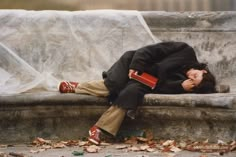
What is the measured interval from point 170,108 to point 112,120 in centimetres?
58

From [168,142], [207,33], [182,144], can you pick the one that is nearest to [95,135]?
[168,142]

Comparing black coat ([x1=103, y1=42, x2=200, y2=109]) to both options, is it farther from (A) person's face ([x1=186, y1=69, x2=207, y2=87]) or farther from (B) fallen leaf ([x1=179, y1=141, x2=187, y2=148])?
(B) fallen leaf ([x1=179, y1=141, x2=187, y2=148])

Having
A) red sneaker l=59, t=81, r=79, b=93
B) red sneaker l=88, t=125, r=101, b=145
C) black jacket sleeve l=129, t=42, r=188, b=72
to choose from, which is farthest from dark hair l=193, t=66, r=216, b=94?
red sneaker l=59, t=81, r=79, b=93

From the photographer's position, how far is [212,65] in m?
6.32

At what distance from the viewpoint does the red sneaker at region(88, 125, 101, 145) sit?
5.04m

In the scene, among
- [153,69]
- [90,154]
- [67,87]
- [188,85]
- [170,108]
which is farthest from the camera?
[67,87]

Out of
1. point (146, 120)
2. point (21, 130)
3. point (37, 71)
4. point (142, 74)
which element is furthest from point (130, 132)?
point (37, 71)

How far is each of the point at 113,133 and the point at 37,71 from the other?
1.64 m

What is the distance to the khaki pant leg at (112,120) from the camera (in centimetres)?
508

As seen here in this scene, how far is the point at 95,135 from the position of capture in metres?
5.07

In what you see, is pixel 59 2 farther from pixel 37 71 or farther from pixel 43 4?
pixel 37 71

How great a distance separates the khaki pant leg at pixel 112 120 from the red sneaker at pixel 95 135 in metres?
0.05

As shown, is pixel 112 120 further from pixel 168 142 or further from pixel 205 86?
pixel 205 86

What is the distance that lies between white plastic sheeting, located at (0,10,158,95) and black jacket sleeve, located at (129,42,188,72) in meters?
0.93
